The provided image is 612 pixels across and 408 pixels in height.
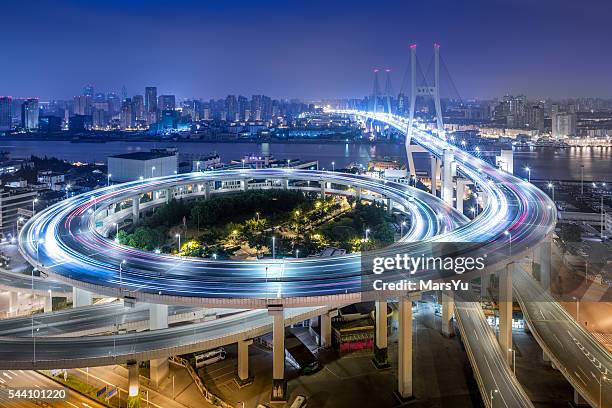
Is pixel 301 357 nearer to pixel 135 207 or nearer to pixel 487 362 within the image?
pixel 487 362

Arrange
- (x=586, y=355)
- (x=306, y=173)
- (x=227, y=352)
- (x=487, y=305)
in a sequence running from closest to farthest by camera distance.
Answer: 1. (x=586, y=355)
2. (x=227, y=352)
3. (x=487, y=305)
4. (x=306, y=173)

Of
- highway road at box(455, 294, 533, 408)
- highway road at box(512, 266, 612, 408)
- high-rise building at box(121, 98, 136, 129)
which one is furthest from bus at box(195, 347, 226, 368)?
high-rise building at box(121, 98, 136, 129)

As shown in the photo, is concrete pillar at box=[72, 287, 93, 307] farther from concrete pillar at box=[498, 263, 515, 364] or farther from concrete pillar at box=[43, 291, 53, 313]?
concrete pillar at box=[498, 263, 515, 364]

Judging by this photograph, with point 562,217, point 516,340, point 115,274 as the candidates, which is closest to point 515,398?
point 516,340

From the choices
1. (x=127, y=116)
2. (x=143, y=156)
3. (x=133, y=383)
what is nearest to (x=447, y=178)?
(x=133, y=383)

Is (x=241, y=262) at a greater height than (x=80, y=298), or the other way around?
(x=241, y=262)

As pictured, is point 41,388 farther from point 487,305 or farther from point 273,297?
point 487,305

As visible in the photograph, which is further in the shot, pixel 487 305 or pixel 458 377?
pixel 487 305

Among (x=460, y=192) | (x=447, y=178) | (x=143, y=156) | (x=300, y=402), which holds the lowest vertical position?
(x=300, y=402)
